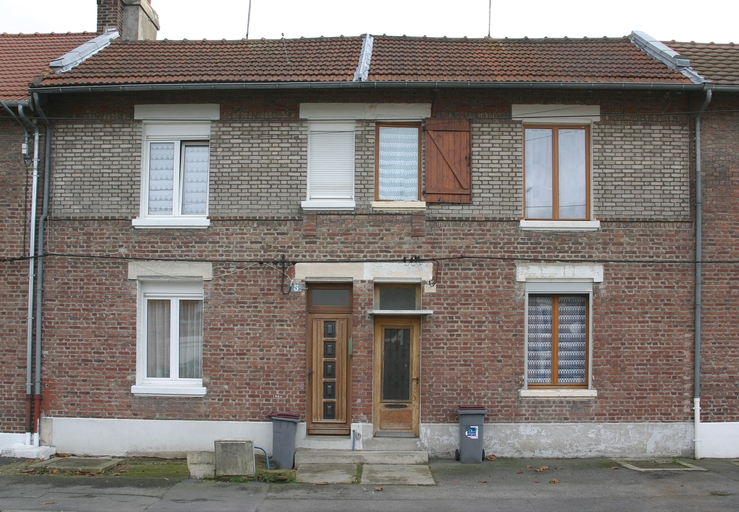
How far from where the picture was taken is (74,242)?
1088 centimetres

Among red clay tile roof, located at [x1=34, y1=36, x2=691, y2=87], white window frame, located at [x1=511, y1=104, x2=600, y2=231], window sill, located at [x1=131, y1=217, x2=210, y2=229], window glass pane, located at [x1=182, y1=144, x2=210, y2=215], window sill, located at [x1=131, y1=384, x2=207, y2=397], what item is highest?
red clay tile roof, located at [x1=34, y1=36, x2=691, y2=87]

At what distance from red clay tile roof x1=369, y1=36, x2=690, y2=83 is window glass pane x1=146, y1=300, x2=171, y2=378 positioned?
527 centimetres

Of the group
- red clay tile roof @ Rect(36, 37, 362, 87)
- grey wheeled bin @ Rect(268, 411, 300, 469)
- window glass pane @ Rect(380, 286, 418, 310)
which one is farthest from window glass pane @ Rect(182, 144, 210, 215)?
grey wheeled bin @ Rect(268, 411, 300, 469)

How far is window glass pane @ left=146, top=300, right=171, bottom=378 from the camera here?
36.3 feet

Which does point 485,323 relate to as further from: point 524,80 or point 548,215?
point 524,80

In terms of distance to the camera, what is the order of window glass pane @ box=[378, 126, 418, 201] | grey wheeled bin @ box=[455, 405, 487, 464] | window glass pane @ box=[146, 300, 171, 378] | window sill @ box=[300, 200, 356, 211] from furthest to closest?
window glass pane @ box=[146, 300, 171, 378] → window glass pane @ box=[378, 126, 418, 201] → window sill @ box=[300, 200, 356, 211] → grey wheeled bin @ box=[455, 405, 487, 464]

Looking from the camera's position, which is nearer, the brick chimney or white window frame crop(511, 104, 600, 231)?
white window frame crop(511, 104, 600, 231)

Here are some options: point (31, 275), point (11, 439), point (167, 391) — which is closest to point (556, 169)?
point (167, 391)

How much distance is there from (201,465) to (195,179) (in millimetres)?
4690

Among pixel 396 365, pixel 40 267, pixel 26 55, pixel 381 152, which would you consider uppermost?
pixel 26 55

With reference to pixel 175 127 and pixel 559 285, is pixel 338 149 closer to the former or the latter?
pixel 175 127

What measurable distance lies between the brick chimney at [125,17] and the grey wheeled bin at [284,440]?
8.76 metres

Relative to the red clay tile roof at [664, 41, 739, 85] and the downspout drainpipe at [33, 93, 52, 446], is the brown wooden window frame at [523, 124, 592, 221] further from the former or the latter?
the downspout drainpipe at [33, 93, 52, 446]

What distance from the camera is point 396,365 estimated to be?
10.9 m
